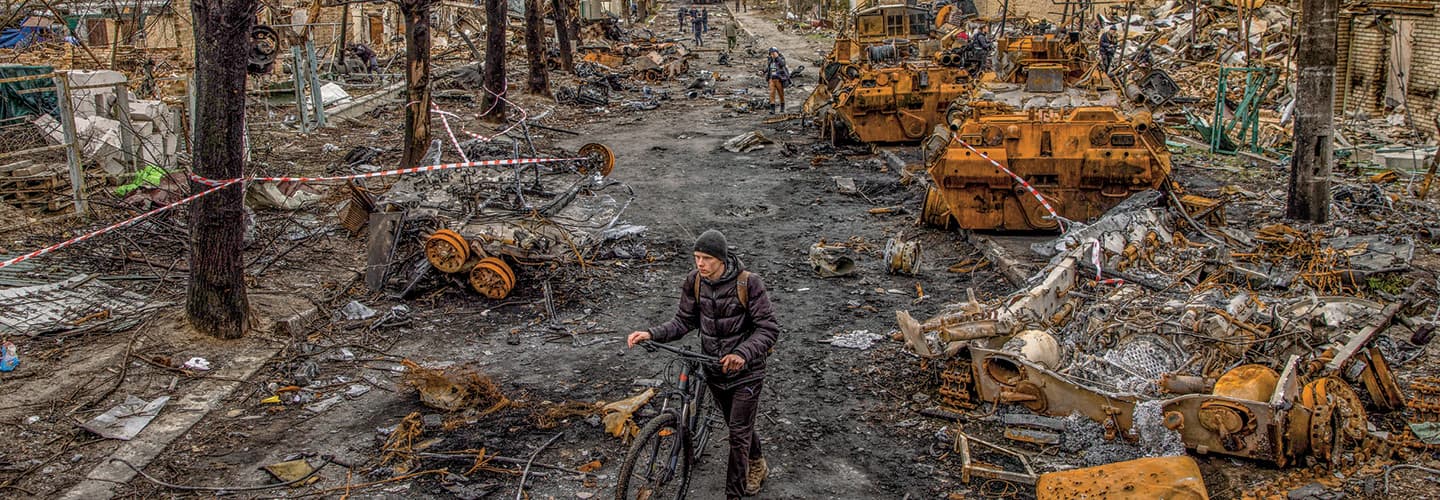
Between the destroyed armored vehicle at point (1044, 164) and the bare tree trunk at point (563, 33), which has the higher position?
the bare tree trunk at point (563, 33)

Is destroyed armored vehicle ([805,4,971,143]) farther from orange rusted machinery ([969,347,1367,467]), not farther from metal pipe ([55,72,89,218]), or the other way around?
metal pipe ([55,72,89,218])

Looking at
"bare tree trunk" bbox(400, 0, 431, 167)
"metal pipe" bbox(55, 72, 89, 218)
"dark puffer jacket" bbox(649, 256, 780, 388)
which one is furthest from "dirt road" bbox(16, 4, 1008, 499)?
"bare tree trunk" bbox(400, 0, 431, 167)

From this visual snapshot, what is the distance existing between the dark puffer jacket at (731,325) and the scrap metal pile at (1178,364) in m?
1.52

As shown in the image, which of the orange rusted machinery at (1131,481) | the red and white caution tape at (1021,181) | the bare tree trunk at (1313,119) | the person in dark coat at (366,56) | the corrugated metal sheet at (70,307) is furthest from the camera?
the person in dark coat at (366,56)

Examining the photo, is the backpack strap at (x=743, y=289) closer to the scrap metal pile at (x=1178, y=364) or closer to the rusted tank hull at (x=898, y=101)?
the scrap metal pile at (x=1178, y=364)

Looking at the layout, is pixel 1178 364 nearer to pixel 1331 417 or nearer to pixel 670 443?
pixel 1331 417

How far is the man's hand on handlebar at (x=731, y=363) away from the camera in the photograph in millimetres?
4855

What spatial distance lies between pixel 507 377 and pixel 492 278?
1.72 metres

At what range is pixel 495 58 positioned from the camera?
1931 cm

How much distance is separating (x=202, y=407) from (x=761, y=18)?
61.1 metres

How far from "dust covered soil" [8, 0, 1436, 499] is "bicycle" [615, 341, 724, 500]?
262 millimetres

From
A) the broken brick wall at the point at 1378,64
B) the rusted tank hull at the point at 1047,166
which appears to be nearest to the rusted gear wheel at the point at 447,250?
the rusted tank hull at the point at 1047,166

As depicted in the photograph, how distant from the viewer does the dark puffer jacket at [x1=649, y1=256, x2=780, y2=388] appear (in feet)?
16.6

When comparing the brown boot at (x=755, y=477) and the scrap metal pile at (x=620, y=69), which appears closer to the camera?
the brown boot at (x=755, y=477)
